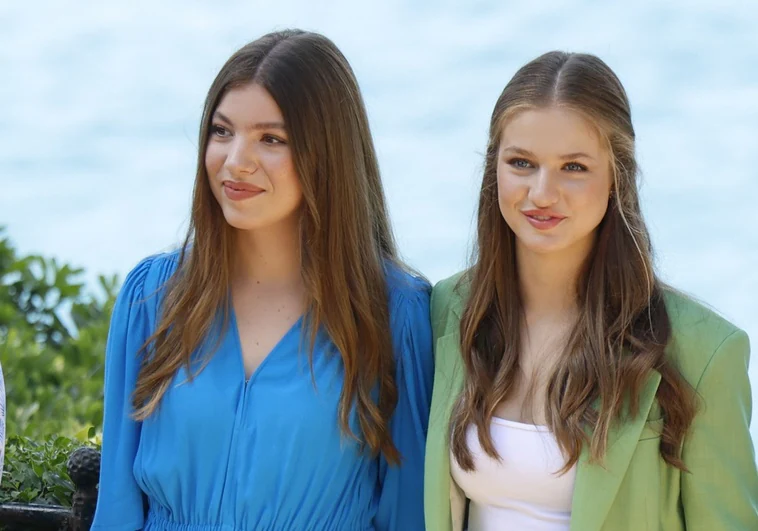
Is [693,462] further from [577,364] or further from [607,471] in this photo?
[577,364]

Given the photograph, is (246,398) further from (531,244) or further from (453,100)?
(453,100)

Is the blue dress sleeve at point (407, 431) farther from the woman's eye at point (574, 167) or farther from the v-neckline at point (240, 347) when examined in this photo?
the woman's eye at point (574, 167)

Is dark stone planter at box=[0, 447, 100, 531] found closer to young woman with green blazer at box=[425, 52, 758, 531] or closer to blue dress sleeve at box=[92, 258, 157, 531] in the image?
blue dress sleeve at box=[92, 258, 157, 531]

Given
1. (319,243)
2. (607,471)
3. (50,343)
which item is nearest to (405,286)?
(319,243)

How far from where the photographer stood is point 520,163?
104 inches

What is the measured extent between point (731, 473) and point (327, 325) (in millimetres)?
995

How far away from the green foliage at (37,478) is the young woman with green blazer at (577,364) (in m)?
1.02

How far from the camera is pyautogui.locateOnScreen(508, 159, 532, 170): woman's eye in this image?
2.64 metres

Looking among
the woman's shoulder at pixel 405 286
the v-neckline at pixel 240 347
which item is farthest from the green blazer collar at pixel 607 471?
the v-neckline at pixel 240 347

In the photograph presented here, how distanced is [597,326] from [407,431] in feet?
1.86

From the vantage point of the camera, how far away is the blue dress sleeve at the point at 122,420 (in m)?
2.88

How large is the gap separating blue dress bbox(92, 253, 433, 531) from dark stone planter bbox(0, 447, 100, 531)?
0.20 ft

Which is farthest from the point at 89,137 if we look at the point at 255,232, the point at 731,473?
the point at 731,473

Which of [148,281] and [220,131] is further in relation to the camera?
[148,281]
